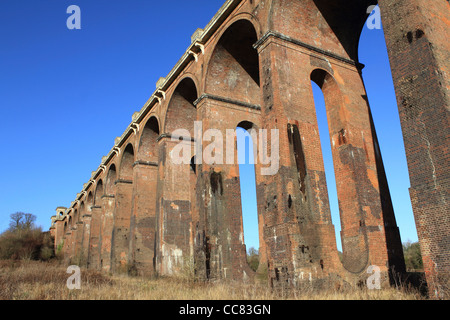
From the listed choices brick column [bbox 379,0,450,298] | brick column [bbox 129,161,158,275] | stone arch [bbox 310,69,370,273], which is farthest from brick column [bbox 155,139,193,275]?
brick column [bbox 379,0,450,298]

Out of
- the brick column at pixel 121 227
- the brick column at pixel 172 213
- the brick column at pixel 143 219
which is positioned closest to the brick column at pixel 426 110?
the brick column at pixel 172 213

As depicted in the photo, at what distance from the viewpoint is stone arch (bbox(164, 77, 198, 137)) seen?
1616 centimetres

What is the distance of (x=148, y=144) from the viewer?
65.8ft

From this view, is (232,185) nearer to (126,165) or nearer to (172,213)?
(172,213)

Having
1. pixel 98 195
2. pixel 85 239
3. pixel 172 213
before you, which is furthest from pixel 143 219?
pixel 85 239

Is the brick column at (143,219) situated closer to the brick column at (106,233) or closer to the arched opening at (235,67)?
the brick column at (106,233)

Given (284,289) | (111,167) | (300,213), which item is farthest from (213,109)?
(111,167)

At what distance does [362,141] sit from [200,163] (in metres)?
5.69

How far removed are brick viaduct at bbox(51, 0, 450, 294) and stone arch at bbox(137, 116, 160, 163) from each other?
272 cm

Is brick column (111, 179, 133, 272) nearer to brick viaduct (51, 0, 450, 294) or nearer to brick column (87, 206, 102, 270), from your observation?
brick viaduct (51, 0, 450, 294)

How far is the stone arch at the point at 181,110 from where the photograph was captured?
16156 millimetres

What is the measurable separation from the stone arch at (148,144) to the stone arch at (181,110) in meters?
2.95

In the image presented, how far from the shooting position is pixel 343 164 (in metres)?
9.80
